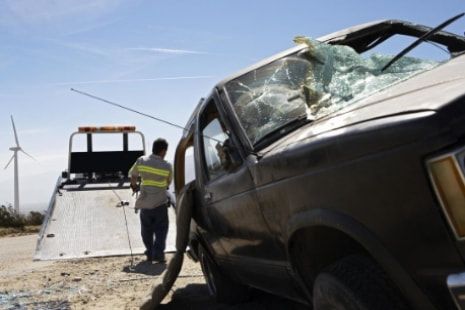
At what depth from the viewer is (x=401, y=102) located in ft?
7.73

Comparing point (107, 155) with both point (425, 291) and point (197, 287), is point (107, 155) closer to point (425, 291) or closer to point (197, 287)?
point (197, 287)

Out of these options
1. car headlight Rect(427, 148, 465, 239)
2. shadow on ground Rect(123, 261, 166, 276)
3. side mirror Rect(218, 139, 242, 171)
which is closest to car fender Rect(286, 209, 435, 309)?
car headlight Rect(427, 148, 465, 239)

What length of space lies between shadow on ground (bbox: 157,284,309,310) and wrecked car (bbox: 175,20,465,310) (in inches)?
17.4

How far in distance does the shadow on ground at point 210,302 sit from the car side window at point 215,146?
1341mm

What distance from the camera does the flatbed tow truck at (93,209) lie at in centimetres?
974

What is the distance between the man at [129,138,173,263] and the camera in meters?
8.79

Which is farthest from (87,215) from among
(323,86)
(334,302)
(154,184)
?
(334,302)

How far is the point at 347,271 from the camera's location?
2404mm

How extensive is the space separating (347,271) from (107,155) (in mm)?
12679

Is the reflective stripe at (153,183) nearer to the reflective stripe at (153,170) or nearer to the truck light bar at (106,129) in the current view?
the reflective stripe at (153,170)

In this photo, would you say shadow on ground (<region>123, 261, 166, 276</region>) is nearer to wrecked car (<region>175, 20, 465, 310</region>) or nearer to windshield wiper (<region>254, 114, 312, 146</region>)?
wrecked car (<region>175, 20, 465, 310</region>)

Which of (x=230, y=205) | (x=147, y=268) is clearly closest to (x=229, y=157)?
(x=230, y=205)

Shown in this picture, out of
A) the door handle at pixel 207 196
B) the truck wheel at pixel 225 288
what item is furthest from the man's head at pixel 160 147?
the door handle at pixel 207 196

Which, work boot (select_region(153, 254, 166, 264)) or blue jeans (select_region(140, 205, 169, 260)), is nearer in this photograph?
work boot (select_region(153, 254, 166, 264))
